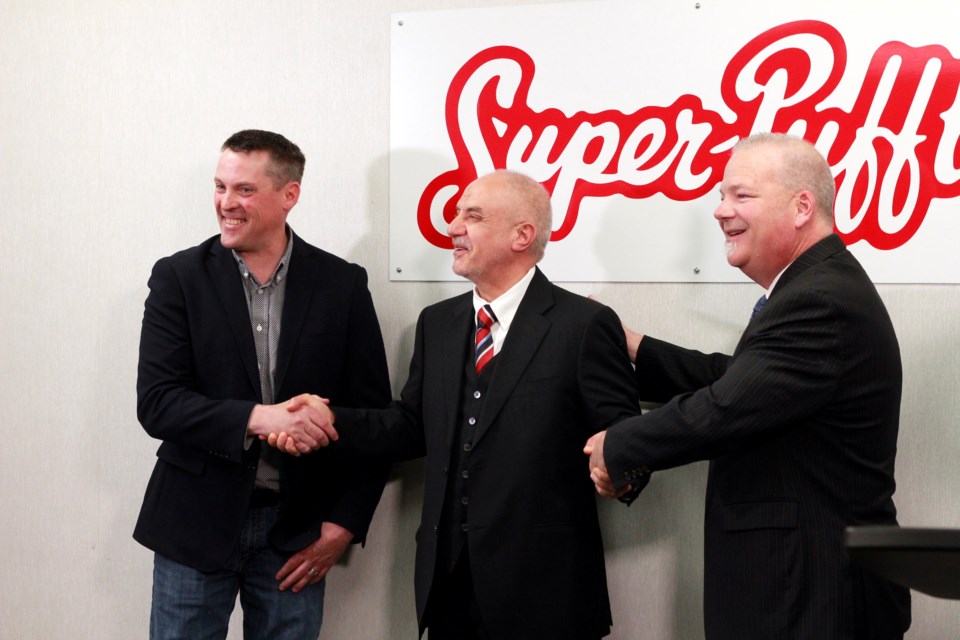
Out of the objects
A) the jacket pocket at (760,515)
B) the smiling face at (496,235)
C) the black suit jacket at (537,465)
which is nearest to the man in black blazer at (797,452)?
the jacket pocket at (760,515)

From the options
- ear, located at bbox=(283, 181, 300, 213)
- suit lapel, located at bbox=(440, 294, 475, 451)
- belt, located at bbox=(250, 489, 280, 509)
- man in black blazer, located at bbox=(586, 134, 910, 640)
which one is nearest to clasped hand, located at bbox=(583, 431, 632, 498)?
man in black blazer, located at bbox=(586, 134, 910, 640)

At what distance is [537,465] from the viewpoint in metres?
2.24

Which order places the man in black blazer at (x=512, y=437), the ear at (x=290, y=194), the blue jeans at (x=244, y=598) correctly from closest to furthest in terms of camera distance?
1. the man in black blazer at (x=512, y=437)
2. the blue jeans at (x=244, y=598)
3. the ear at (x=290, y=194)

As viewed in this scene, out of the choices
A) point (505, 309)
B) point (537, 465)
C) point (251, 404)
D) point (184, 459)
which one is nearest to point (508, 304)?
point (505, 309)

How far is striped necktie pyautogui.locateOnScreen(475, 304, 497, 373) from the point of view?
7.79 ft

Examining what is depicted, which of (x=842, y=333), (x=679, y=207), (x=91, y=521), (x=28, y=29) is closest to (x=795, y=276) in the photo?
(x=842, y=333)

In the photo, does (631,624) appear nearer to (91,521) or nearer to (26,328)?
(91,521)

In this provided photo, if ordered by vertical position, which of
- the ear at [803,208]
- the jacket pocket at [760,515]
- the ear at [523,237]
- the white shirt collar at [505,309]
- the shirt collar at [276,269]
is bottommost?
the jacket pocket at [760,515]

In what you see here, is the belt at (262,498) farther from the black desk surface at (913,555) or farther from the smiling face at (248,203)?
the black desk surface at (913,555)

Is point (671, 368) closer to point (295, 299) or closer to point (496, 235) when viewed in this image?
point (496, 235)

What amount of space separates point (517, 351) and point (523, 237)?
30 cm

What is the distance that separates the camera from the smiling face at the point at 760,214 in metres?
2.13

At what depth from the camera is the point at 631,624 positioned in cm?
268

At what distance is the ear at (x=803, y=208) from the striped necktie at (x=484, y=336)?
0.74 metres
